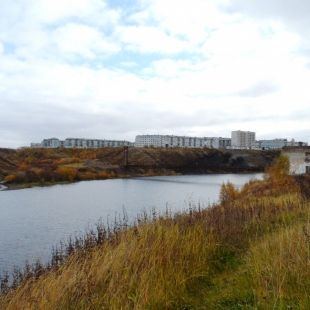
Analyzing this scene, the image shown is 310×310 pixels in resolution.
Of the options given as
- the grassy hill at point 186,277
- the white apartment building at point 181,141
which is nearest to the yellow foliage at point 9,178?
the grassy hill at point 186,277

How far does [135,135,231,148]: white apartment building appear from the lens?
186875mm

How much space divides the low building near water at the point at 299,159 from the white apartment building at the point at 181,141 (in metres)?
156

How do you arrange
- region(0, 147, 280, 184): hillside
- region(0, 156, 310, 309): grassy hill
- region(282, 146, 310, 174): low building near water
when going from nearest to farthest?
region(0, 156, 310, 309): grassy hill, region(282, 146, 310, 174): low building near water, region(0, 147, 280, 184): hillside

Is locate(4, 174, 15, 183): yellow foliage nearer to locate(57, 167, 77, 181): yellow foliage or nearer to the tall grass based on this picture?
locate(57, 167, 77, 181): yellow foliage

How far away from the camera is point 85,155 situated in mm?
96750

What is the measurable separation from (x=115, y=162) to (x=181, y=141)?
355 feet

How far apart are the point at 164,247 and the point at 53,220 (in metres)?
16.6

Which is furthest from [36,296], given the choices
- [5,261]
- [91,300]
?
[5,261]

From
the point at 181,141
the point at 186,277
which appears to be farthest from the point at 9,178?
the point at 181,141

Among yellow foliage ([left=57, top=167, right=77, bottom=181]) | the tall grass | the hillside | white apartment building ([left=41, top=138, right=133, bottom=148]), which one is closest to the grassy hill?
the tall grass

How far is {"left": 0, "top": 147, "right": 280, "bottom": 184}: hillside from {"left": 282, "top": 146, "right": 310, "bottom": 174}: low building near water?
35.2 metres

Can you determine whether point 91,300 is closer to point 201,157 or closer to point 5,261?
point 5,261

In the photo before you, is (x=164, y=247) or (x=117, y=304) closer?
(x=117, y=304)

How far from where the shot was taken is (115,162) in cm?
8638
